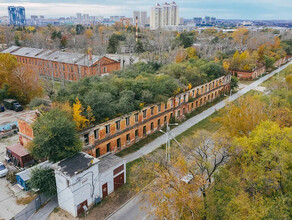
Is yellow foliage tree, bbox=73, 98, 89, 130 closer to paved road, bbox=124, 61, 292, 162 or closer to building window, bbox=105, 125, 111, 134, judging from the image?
building window, bbox=105, 125, 111, 134

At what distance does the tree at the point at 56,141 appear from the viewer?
23.5m

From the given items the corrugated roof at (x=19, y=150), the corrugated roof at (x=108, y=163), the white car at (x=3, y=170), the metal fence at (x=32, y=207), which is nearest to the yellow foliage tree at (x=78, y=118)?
the corrugated roof at (x=108, y=163)

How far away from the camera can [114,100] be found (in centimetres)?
3475

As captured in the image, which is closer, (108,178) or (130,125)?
(108,178)

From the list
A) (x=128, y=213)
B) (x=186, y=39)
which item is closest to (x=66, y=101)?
(x=128, y=213)

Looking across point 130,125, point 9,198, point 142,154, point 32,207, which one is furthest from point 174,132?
point 9,198

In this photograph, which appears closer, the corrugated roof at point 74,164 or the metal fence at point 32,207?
the corrugated roof at point 74,164

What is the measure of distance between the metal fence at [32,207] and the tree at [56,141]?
3.77 m

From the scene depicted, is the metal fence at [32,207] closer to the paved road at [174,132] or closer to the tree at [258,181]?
the paved road at [174,132]

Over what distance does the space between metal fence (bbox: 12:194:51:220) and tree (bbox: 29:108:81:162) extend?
3773 millimetres

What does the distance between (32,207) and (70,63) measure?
50891mm

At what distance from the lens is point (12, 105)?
48719 mm

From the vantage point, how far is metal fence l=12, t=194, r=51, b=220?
70.8 ft

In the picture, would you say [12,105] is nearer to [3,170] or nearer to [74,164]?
[3,170]
